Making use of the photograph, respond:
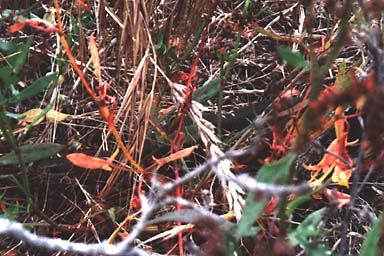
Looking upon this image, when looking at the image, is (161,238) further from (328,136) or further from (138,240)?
(328,136)

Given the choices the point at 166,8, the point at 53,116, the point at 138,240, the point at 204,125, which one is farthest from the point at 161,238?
the point at 166,8

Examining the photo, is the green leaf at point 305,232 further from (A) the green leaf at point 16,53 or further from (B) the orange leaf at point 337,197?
(A) the green leaf at point 16,53

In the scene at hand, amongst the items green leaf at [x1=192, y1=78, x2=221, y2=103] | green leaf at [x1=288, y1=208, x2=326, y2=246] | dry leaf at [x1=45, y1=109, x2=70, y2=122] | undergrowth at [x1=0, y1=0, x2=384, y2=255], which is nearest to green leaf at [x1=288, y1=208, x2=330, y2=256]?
green leaf at [x1=288, y1=208, x2=326, y2=246]

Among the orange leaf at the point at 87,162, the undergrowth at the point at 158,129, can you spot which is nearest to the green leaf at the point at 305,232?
the undergrowth at the point at 158,129

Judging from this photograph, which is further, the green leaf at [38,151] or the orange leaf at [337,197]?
the green leaf at [38,151]

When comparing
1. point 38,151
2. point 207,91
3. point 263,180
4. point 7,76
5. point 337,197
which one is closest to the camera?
point 263,180

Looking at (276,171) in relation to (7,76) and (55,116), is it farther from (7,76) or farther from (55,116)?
(55,116)

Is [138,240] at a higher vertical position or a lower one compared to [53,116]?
lower

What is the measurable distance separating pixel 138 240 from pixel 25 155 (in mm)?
274

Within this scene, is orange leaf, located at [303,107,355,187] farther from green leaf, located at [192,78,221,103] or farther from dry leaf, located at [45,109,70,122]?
dry leaf, located at [45,109,70,122]

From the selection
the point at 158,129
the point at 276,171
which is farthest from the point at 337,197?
the point at 158,129

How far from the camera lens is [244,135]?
1.33 m

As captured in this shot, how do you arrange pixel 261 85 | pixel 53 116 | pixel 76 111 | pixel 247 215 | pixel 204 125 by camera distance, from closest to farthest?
pixel 247 215, pixel 204 125, pixel 53 116, pixel 76 111, pixel 261 85

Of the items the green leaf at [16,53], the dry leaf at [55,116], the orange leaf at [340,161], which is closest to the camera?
the orange leaf at [340,161]
